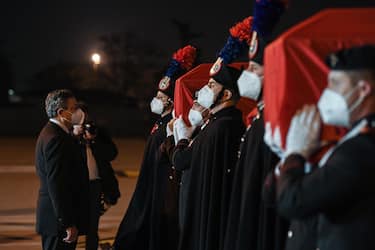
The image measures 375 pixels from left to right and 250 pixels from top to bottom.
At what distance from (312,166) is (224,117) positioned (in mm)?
2172

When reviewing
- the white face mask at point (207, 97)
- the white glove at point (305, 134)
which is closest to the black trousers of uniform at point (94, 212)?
the white face mask at point (207, 97)

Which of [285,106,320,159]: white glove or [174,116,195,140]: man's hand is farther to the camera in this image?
[174,116,195,140]: man's hand

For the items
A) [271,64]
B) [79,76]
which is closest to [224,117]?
[271,64]

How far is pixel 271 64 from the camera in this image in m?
3.22

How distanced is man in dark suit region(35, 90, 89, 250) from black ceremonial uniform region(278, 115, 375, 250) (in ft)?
8.97

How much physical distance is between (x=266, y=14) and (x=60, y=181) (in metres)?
2.12

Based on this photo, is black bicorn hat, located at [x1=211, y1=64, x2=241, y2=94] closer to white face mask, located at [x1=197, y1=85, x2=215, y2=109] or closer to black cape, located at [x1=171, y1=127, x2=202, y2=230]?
white face mask, located at [x1=197, y1=85, x2=215, y2=109]

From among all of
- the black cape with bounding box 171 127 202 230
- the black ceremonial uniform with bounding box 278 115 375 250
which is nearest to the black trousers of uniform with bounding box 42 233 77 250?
the black cape with bounding box 171 127 202 230

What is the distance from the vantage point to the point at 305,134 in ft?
9.38

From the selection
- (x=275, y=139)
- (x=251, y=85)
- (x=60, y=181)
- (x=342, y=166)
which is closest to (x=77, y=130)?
(x=60, y=181)

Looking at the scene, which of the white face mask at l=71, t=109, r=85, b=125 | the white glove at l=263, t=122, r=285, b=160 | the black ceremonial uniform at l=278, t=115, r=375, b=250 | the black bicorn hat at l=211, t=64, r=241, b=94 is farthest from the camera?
the white face mask at l=71, t=109, r=85, b=125

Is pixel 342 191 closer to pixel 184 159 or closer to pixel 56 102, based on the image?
pixel 184 159

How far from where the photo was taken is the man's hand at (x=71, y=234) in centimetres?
530

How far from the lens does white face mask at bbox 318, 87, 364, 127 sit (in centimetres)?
275
